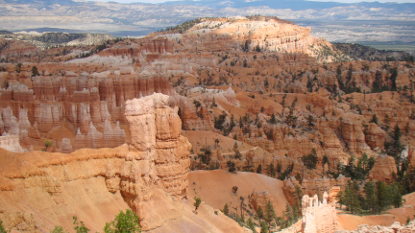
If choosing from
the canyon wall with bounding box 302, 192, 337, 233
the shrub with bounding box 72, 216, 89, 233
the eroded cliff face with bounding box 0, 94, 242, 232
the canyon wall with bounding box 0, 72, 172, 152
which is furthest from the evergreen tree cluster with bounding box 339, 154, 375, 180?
the shrub with bounding box 72, 216, 89, 233

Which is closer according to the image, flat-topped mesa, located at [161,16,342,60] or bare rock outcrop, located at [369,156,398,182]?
bare rock outcrop, located at [369,156,398,182]

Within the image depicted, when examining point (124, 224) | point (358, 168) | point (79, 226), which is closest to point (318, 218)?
point (124, 224)

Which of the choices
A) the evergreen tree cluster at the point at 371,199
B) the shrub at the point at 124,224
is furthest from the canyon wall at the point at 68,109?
the evergreen tree cluster at the point at 371,199

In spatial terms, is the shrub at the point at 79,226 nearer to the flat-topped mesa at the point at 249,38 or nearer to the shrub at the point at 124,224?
the shrub at the point at 124,224

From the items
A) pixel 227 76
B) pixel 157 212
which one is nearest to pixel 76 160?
pixel 157 212

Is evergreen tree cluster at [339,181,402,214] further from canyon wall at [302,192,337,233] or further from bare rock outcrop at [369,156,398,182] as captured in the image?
bare rock outcrop at [369,156,398,182]

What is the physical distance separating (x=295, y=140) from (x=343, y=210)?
56.2 ft

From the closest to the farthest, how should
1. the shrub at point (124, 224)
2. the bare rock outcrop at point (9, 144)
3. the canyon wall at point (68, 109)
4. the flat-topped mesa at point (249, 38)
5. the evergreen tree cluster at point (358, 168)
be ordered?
the shrub at point (124, 224) < the bare rock outcrop at point (9, 144) < the canyon wall at point (68, 109) < the evergreen tree cluster at point (358, 168) < the flat-topped mesa at point (249, 38)

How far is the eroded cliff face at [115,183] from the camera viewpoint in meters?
17.1

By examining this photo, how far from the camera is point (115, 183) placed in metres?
19.5

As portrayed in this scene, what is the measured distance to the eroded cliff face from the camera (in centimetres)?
1711

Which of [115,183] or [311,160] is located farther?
[311,160]

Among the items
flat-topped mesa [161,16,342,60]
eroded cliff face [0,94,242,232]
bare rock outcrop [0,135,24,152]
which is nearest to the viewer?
eroded cliff face [0,94,242,232]

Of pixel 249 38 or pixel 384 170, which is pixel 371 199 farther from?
pixel 249 38
